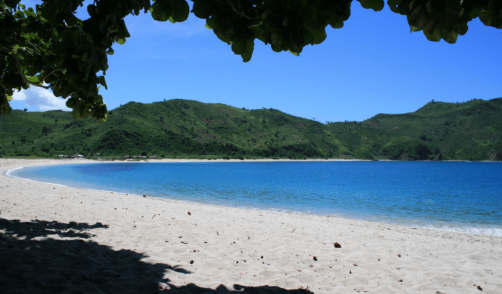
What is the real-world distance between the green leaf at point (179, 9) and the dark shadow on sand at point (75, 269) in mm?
2945

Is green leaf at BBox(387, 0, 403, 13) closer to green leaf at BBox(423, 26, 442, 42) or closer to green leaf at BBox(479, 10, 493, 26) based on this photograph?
green leaf at BBox(423, 26, 442, 42)

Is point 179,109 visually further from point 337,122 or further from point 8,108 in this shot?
point 8,108

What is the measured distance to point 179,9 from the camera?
1970 mm

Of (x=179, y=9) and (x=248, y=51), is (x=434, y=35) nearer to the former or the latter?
(x=248, y=51)

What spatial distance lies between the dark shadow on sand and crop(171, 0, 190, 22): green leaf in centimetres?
295

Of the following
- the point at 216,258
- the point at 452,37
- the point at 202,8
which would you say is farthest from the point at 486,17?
the point at 216,258

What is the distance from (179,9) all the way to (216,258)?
4.30 meters

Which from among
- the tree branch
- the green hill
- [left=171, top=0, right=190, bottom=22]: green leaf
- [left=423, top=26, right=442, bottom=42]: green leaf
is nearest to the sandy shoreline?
[left=171, top=0, right=190, bottom=22]: green leaf

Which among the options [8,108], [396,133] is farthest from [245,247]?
[396,133]

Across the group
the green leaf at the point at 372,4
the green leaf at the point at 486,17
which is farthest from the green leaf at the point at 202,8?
the green leaf at the point at 486,17

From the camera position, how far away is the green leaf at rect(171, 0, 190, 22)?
76.8 inches

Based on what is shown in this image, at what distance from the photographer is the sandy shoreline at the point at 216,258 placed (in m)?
3.57

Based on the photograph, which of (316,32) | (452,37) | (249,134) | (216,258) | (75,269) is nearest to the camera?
(452,37)

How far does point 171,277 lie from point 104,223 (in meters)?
4.63
